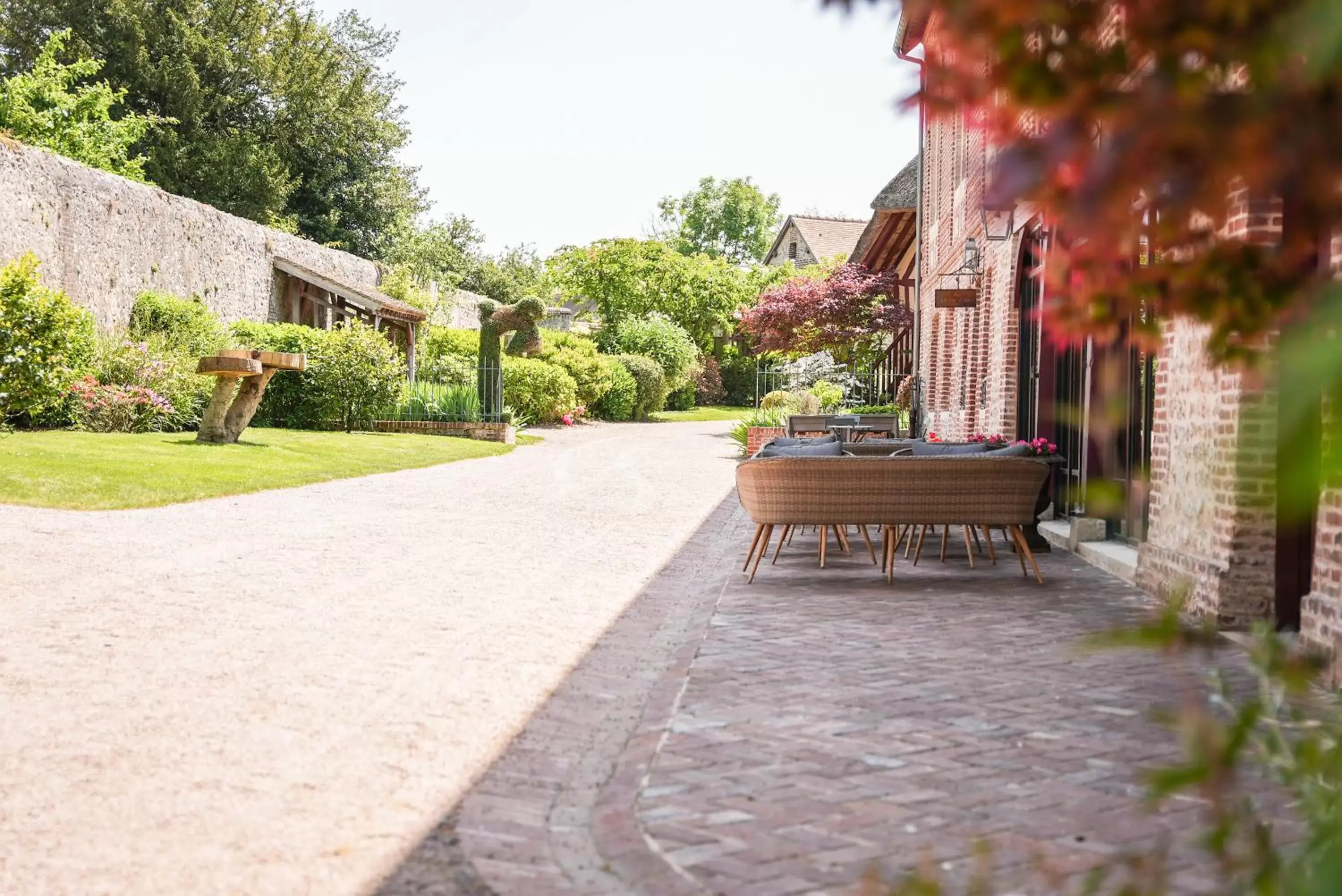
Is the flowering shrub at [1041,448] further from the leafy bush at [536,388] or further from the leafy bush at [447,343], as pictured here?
the leafy bush at [447,343]

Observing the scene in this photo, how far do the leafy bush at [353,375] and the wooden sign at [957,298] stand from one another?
12107mm

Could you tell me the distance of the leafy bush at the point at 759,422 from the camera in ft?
68.2

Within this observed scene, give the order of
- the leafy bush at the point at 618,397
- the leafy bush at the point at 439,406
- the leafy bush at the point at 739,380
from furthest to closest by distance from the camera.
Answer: the leafy bush at the point at 739,380 < the leafy bush at the point at 618,397 < the leafy bush at the point at 439,406

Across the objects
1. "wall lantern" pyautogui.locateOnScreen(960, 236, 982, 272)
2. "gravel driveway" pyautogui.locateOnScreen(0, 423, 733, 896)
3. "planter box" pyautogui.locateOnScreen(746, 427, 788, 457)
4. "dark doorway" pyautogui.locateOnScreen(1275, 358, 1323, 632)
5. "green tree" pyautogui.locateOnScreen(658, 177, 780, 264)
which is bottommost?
"gravel driveway" pyautogui.locateOnScreen(0, 423, 733, 896)

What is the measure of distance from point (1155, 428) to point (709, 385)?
38097 millimetres

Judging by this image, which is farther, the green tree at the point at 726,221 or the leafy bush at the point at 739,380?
the green tree at the point at 726,221

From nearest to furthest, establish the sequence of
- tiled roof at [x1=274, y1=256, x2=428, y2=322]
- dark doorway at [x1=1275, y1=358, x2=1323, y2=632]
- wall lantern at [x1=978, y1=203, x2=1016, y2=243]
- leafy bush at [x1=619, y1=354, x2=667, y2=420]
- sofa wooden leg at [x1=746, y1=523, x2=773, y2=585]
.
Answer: dark doorway at [x1=1275, y1=358, x2=1323, y2=632] → sofa wooden leg at [x1=746, y1=523, x2=773, y2=585] → wall lantern at [x1=978, y1=203, x2=1016, y2=243] → tiled roof at [x1=274, y1=256, x2=428, y2=322] → leafy bush at [x1=619, y1=354, x2=667, y2=420]

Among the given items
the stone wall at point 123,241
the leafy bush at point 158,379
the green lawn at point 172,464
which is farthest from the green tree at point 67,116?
the green lawn at point 172,464

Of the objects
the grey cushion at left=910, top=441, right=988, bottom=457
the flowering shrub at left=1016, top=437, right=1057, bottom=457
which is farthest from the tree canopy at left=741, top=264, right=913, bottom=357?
the flowering shrub at left=1016, top=437, right=1057, bottom=457

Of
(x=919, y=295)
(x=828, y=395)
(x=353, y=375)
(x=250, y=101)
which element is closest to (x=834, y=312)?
(x=828, y=395)

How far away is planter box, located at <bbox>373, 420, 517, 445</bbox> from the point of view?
23453 millimetres

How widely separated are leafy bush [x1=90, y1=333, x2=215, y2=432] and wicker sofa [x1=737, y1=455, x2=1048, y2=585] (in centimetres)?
1309

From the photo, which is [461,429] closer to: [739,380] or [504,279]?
[739,380]

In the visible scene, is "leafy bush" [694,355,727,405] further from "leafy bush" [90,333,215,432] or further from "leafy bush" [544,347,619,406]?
"leafy bush" [90,333,215,432]
